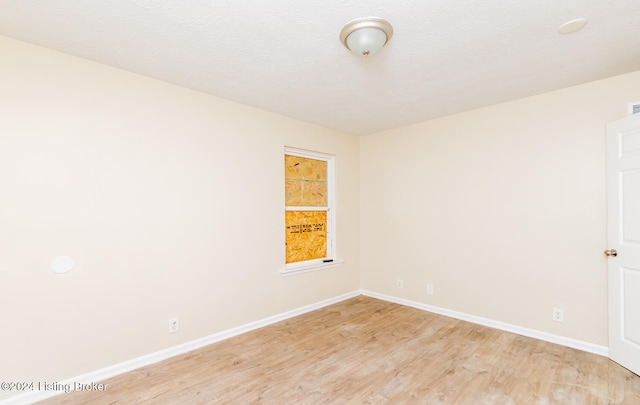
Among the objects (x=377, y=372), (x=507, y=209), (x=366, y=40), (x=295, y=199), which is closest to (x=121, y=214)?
(x=295, y=199)

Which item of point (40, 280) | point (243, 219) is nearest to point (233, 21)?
point (243, 219)

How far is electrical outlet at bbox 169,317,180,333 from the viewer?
2.67 m

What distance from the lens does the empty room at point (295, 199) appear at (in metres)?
1.96

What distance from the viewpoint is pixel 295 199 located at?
384 cm

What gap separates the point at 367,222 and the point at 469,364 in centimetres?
233

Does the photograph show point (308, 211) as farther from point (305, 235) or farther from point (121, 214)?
point (121, 214)

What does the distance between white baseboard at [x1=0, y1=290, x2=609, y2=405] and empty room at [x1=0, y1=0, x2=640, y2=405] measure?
0.02 m

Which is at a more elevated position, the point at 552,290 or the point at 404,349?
the point at 552,290

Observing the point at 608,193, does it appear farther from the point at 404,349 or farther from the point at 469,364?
the point at 404,349

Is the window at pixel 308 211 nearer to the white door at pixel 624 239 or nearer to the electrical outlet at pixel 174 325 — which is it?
the electrical outlet at pixel 174 325

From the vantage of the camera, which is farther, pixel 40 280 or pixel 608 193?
pixel 608 193

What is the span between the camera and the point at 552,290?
2896 mm

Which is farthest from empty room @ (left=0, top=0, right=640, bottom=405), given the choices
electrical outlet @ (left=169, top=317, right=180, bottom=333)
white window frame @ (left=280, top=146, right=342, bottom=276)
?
white window frame @ (left=280, top=146, right=342, bottom=276)

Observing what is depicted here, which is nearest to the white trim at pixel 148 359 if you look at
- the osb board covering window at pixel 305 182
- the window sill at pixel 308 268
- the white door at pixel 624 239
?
the window sill at pixel 308 268
